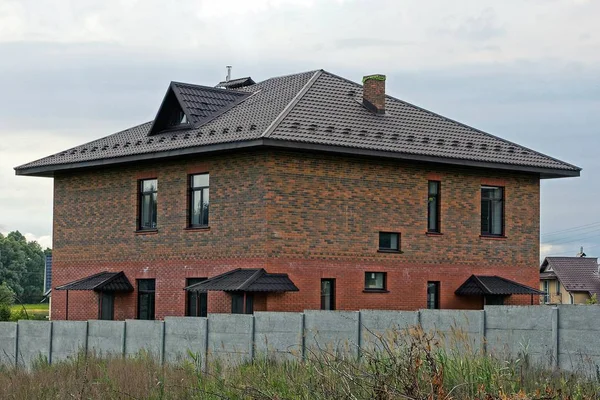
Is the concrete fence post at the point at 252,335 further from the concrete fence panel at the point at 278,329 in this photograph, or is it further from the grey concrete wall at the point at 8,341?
the grey concrete wall at the point at 8,341

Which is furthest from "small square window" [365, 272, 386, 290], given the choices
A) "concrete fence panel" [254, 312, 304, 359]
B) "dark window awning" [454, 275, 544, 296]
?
"concrete fence panel" [254, 312, 304, 359]

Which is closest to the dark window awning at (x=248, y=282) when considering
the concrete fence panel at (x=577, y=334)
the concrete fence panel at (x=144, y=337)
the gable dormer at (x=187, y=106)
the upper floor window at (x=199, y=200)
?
the upper floor window at (x=199, y=200)

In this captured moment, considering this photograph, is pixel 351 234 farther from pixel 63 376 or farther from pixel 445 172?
pixel 63 376

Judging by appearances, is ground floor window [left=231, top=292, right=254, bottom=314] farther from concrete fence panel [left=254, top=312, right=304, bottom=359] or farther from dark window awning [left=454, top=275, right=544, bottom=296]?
dark window awning [left=454, top=275, right=544, bottom=296]

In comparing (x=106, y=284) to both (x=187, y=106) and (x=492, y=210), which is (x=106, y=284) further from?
(x=492, y=210)

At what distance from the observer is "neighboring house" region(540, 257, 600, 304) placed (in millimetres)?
78562

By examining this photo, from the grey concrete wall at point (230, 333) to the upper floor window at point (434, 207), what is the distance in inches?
435

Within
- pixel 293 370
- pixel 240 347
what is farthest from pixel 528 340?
pixel 240 347

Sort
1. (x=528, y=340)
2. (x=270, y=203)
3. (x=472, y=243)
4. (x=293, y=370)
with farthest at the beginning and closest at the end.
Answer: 1. (x=472, y=243)
2. (x=270, y=203)
3. (x=528, y=340)
4. (x=293, y=370)

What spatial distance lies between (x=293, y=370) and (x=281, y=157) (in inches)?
548

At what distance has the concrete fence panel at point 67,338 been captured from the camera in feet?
92.4

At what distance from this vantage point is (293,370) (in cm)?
1641

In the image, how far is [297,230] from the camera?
30.0 metres

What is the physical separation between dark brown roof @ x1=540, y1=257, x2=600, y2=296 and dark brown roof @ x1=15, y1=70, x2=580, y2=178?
148 ft
